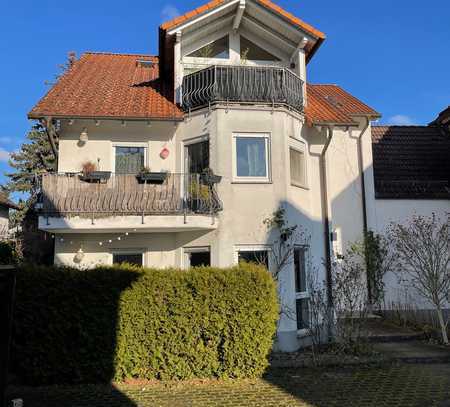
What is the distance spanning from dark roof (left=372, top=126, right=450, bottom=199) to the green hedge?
31.7 ft

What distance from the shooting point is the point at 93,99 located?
1382cm

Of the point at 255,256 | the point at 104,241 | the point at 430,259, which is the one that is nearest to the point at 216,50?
the point at 255,256

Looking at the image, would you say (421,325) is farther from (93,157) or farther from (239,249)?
(93,157)

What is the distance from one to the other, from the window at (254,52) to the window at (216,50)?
56cm

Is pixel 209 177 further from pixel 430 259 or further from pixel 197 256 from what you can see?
pixel 430 259

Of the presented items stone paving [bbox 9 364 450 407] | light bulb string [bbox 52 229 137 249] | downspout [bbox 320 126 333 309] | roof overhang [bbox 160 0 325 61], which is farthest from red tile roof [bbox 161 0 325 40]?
stone paving [bbox 9 364 450 407]

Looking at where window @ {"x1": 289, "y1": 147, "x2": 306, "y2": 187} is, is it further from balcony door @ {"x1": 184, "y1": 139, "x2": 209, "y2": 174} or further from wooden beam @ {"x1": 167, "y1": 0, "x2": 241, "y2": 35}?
wooden beam @ {"x1": 167, "y1": 0, "x2": 241, "y2": 35}

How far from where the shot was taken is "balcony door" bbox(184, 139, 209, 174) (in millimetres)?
12961

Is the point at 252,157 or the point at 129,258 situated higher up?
the point at 252,157

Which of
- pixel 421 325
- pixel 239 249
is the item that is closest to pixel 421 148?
pixel 421 325

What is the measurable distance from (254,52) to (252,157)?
4.46m

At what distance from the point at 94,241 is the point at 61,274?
4009 millimetres

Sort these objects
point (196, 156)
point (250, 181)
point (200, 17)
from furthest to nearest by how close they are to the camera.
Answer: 1. point (200, 17)
2. point (196, 156)
3. point (250, 181)

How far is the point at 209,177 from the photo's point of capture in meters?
11.9
